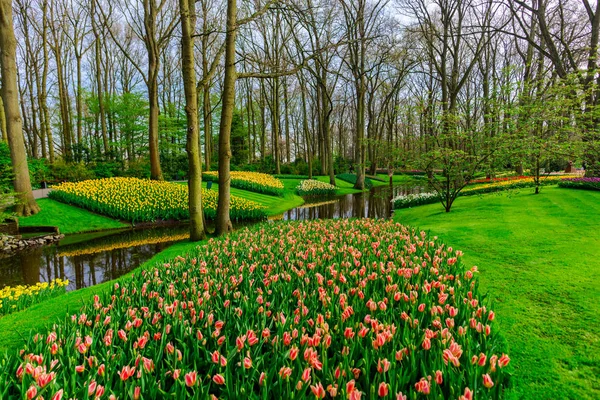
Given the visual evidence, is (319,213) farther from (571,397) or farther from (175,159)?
(175,159)

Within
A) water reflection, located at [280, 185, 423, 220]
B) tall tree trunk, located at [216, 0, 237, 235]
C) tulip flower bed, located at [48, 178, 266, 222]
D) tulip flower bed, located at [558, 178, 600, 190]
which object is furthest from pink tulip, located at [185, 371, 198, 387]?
tulip flower bed, located at [558, 178, 600, 190]

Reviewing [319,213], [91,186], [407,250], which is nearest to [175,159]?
[91,186]

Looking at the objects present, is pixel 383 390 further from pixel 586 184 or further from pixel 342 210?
pixel 342 210

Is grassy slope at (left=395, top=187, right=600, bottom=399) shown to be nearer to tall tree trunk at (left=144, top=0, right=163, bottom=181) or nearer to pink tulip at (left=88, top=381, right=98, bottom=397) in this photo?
pink tulip at (left=88, top=381, right=98, bottom=397)

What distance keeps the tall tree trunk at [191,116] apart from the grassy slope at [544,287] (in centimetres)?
555

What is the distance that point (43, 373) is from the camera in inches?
79.7

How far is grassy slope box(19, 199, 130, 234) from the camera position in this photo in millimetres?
11055

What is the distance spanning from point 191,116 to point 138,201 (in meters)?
6.27

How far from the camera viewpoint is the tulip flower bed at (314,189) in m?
23.3

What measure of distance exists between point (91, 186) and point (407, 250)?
45.2ft

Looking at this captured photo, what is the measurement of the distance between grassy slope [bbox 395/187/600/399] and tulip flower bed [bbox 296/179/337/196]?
1472 cm

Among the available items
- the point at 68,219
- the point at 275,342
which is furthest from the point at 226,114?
the point at 68,219

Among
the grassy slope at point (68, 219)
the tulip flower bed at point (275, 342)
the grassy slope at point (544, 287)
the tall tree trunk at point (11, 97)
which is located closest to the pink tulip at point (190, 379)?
the tulip flower bed at point (275, 342)

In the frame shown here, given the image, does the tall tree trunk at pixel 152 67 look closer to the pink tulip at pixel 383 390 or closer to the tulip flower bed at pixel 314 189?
the tulip flower bed at pixel 314 189
